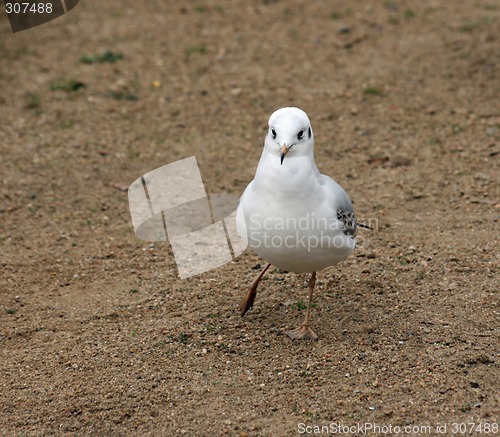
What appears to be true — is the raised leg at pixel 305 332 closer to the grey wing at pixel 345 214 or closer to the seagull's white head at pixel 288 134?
the grey wing at pixel 345 214

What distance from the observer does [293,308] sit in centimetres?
504

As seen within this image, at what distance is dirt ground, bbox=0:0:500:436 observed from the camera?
417 centimetres

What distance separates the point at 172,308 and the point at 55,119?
338cm

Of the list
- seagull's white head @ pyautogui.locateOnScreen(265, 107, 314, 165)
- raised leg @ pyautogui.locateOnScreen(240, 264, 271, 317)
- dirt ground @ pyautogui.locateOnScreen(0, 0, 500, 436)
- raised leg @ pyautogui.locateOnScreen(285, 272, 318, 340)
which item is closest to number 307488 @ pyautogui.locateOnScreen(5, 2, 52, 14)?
dirt ground @ pyautogui.locateOnScreen(0, 0, 500, 436)

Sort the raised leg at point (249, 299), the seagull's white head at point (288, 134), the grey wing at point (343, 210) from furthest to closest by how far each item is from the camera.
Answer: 1. the raised leg at point (249, 299)
2. the grey wing at point (343, 210)
3. the seagull's white head at point (288, 134)

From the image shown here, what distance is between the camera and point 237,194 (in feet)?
21.2

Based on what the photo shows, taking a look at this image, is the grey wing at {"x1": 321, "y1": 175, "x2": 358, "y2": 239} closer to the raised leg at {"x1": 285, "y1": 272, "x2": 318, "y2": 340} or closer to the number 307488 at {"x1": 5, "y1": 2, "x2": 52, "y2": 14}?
the raised leg at {"x1": 285, "y1": 272, "x2": 318, "y2": 340}

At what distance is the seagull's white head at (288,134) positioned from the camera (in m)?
4.05

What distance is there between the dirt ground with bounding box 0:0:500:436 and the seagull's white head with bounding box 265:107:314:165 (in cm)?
125

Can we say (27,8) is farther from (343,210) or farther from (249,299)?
(343,210)

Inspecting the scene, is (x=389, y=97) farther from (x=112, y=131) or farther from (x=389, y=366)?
(x=389, y=366)

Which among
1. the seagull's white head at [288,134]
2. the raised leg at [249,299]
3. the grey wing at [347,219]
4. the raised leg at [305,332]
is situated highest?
the seagull's white head at [288,134]

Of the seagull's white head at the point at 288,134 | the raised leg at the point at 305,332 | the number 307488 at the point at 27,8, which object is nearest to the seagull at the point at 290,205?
the seagull's white head at the point at 288,134

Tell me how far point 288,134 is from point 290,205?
39cm
